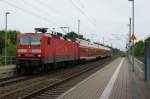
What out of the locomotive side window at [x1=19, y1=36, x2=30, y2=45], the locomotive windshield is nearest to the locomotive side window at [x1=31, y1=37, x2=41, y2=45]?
the locomotive windshield

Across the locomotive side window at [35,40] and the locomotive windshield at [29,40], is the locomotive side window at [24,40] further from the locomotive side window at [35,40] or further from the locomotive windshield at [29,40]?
the locomotive side window at [35,40]

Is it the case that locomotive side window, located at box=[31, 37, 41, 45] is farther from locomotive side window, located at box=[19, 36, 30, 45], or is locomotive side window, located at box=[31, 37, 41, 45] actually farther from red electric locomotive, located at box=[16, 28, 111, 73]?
locomotive side window, located at box=[19, 36, 30, 45]

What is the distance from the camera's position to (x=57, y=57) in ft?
89.9

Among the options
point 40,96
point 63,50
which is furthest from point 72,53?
point 40,96

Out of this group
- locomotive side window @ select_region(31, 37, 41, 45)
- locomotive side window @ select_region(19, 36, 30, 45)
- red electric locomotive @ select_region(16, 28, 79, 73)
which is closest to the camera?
red electric locomotive @ select_region(16, 28, 79, 73)

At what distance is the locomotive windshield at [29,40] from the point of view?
2365 centimetres

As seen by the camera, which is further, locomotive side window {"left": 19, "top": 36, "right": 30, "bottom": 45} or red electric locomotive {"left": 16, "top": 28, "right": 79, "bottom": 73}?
locomotive side window {"left": 19, "top": 36, "right": 30, "bottom": 45}

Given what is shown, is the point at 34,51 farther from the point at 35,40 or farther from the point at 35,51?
the point at 35,40

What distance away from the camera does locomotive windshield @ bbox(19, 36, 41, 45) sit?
23653mm

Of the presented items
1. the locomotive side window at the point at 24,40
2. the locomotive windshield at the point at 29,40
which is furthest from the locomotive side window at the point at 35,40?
Result: the locomotive side window at the point at 24,40

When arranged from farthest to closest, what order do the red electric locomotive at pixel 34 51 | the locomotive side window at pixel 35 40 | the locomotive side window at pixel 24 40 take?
the locomotive side window at pixel 24 40 → the locomotive side window at pixel 35 40 → the red electric locomotive at pixel 34 51

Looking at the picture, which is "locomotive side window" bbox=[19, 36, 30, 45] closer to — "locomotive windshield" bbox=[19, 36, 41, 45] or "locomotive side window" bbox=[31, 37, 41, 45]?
"locomotive windshield" bbox=[19, 36, 41, 45]

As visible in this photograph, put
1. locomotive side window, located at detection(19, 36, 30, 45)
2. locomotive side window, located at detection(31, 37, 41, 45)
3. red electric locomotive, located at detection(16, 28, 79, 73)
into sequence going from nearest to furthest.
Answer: red electric locomotive, located at detection(16, 28, 79, 73), locomotive side window, located at detection(31, 37, 41, 45), locomotive side window, located at detection(19, 36, 30, 45)

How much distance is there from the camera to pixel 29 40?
78.3 feet
